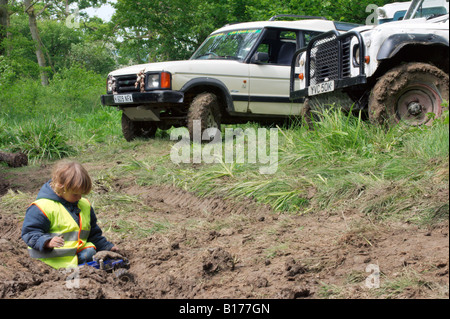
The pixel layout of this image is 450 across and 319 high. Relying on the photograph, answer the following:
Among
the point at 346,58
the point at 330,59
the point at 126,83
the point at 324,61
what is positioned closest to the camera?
the point at 346,58

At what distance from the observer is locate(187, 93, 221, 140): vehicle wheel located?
28.2 ft

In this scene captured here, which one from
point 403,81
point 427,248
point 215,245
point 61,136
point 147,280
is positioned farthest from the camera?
point 61,136

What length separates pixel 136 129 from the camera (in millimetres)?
10047

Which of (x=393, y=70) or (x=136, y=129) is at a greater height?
(x=393, y=70)

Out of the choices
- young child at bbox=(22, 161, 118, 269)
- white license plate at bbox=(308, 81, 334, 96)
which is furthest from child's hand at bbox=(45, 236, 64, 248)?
white license plate at bbox=(308, 81, 334, 96)

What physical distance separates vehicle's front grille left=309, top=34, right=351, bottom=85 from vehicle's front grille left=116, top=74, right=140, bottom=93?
115 inches

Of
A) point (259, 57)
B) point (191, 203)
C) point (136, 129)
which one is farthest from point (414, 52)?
point (136, 129)

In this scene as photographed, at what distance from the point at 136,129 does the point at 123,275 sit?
672cm

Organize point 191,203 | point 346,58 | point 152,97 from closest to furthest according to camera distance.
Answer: point 191,203, point 346,58, point 152,97

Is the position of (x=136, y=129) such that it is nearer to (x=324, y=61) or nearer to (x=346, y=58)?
(x=324, y=61)

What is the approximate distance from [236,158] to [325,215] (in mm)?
2399
